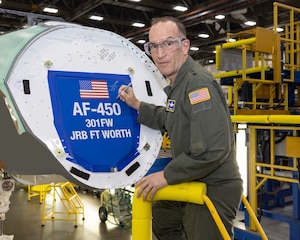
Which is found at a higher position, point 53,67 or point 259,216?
point 53,67

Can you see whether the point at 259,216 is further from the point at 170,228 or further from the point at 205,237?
the point at 205,237

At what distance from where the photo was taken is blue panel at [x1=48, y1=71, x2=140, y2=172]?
207cm

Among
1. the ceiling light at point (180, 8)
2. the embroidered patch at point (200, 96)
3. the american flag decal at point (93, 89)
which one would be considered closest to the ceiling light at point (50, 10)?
the ceiling light at point (180, 8)

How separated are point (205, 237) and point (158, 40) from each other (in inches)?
48.5

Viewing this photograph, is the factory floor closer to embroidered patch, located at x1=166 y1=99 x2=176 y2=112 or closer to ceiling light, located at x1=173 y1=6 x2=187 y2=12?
embroidered patch, located at x1=166 y1=99 x2=176 y2=112

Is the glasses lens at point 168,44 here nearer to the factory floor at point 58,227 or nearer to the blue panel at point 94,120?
the blue panel at point 94,120

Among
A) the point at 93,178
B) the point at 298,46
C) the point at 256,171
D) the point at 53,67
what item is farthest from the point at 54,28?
the point at 298,46

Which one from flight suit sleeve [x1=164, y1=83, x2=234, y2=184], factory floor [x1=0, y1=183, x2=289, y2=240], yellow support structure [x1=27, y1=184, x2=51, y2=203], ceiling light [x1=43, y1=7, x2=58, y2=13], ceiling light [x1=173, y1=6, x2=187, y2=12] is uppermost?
ceiling light [x1=43, y1=7, x2=58, y2=13]

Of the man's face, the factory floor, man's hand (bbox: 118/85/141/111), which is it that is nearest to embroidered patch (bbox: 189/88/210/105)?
the man's face

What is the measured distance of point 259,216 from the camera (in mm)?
5148

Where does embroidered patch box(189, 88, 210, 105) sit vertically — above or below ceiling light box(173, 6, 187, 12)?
below

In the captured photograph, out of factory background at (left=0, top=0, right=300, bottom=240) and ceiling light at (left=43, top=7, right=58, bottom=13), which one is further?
ceiling light at (left=43, top=7, right=58, bottom=13)

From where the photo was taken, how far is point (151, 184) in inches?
84.7

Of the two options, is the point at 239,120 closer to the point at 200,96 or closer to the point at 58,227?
the point at 200,96
